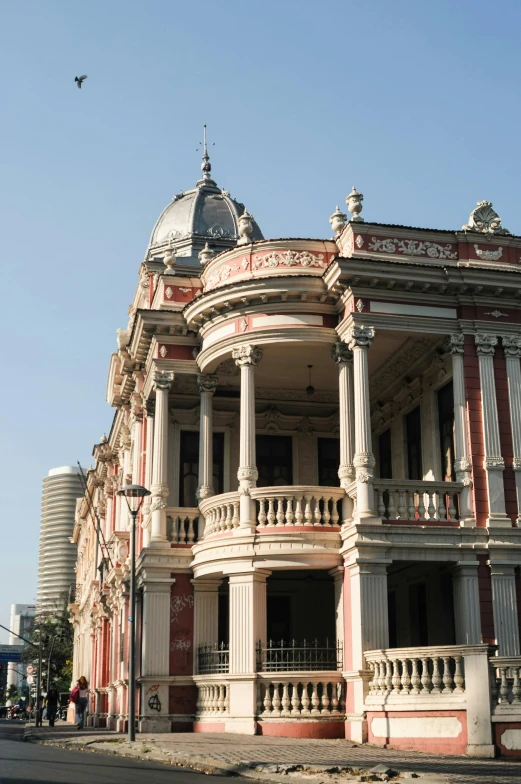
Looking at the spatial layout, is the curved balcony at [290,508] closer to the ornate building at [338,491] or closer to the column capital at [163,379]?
the ornate building at [338,491]

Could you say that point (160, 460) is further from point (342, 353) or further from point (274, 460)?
point (342, 353)

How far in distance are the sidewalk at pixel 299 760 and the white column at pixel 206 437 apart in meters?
6.38

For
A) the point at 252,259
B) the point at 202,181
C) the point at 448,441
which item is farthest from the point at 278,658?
the point at 202,181

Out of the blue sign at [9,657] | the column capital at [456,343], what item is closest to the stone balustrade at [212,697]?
the column capital at [456,343]

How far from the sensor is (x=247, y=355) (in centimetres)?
2462

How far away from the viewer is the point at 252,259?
82.7 feet

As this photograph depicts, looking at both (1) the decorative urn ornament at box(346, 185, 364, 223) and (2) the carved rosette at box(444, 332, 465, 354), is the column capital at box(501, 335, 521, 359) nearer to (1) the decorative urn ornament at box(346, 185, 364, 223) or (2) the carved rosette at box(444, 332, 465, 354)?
(2) the carved rosette at box(444, 332, 465, 354)

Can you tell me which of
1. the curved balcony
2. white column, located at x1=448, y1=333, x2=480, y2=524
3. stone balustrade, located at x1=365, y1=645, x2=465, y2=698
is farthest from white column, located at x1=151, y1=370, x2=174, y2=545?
white column, located at x1=448, y1=333, x2=480, y2=524

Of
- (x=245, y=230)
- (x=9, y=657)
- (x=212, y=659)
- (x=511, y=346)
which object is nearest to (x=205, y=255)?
(x=245, y=230)

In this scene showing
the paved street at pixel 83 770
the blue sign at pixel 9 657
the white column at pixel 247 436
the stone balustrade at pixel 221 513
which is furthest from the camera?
the blue sign at pixel 9 657

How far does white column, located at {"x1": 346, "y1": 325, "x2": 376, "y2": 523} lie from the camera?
72.9ft

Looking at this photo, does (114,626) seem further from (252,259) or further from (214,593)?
(252,259)

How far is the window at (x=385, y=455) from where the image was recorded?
29094 mm

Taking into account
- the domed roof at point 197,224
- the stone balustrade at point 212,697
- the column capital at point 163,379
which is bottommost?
the stone balustrade at point 212,697
